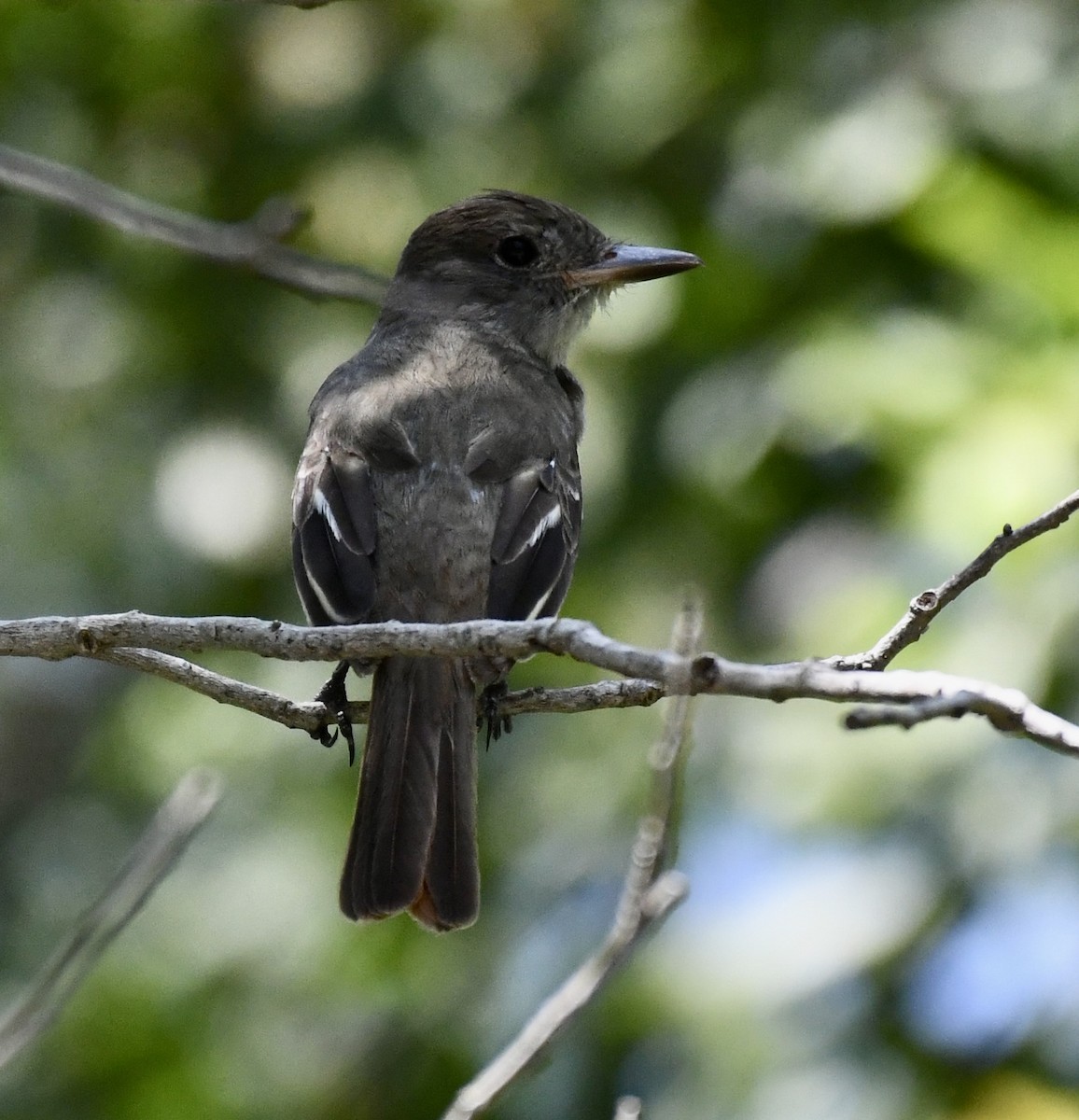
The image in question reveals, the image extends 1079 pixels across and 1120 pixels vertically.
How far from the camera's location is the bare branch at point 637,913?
2648 millimetres

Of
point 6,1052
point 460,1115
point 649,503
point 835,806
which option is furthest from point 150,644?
point 649,503

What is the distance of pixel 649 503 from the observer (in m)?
5.82

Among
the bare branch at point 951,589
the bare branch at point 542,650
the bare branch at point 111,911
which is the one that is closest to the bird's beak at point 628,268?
the bare branch at point 542,650

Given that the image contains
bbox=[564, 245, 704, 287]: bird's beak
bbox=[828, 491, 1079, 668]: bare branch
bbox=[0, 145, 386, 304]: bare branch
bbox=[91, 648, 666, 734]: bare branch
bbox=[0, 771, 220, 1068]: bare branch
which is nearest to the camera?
bbox=[0, 771, 220, 1068]: bare branch

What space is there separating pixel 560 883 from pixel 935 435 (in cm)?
168

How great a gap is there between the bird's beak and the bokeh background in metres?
0.37

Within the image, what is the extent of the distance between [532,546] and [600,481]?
145 cm

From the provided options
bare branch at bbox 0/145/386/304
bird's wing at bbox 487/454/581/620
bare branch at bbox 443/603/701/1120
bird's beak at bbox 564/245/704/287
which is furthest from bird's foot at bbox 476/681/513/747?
bird's beak at bbox 564/245/704/287

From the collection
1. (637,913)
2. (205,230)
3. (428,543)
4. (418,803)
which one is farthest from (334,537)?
(637,913)

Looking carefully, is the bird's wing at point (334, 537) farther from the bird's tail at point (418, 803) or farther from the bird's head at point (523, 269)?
the bird's head at point (523, 269)

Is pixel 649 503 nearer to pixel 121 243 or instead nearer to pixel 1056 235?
pixel 1056 235

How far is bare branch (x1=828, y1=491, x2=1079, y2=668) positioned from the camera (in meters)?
3.07

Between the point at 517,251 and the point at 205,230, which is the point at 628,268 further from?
the point at 205,230

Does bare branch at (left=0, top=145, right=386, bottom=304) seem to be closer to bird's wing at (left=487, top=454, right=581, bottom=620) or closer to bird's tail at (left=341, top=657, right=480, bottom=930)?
bird's wing at (left=487, top=454, right=581, bottom=620)
